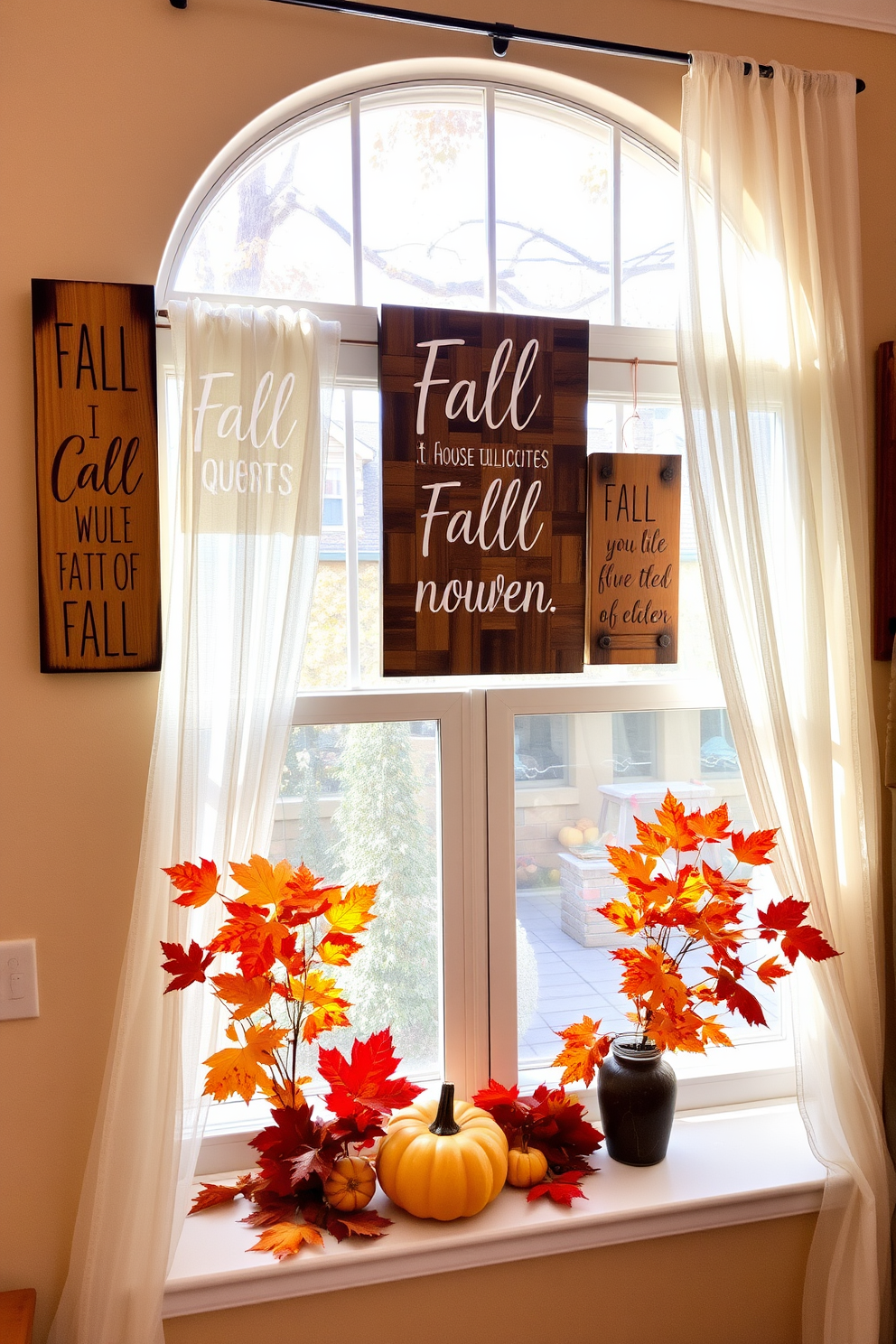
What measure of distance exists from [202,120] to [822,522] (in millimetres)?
1205

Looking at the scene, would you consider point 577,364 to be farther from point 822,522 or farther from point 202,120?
point 202,120

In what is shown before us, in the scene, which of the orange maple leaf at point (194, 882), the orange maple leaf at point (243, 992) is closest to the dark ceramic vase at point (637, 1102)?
the orange maple leaf at point (243, 992)

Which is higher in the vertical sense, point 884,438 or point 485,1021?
point 884,438

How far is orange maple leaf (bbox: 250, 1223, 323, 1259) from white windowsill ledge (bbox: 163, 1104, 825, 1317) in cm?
2

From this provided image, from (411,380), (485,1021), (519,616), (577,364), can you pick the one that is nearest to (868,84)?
(577,364)

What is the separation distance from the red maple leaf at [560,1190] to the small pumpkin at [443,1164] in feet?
0.20

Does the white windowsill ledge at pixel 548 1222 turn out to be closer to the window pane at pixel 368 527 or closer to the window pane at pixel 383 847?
the window pane at pixel 383 847

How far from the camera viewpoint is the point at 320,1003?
142 centimetres

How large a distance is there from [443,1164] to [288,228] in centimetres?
150

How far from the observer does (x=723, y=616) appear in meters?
1.62

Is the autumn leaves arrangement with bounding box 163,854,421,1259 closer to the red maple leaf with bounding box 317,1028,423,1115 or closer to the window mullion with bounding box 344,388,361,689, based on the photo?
the red maple leaf with bounding box 317,1028,423,1115

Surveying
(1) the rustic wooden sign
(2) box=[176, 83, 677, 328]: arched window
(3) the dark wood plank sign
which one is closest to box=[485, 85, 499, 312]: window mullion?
(2) box=[176, 83, 677, 328]: arched window

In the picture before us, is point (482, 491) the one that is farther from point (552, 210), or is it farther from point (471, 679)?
point (552, 210)

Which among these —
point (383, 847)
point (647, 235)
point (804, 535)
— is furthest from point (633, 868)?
point (647, 235)
